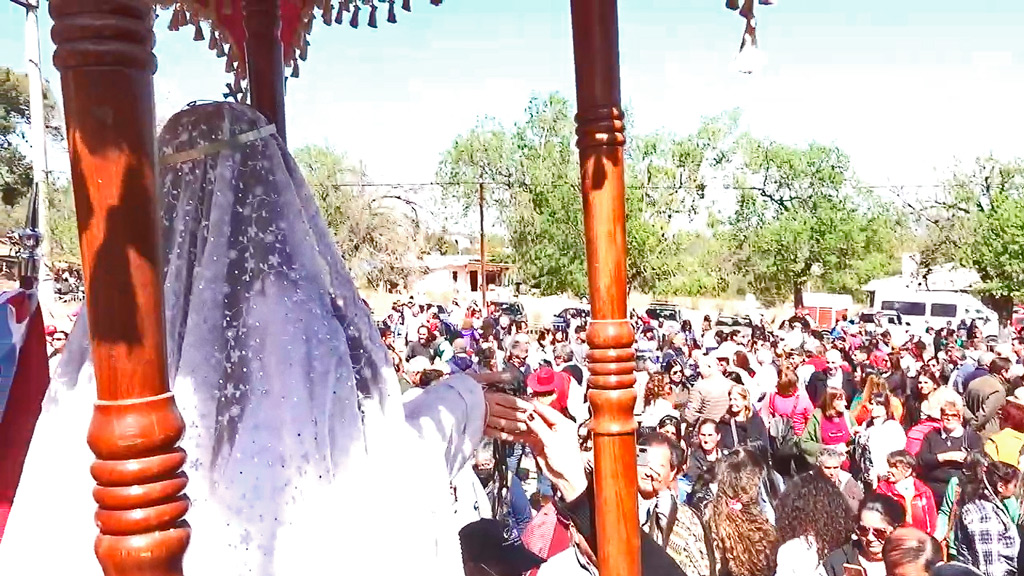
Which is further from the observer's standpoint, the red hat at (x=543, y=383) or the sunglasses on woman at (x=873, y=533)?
the red hat at (x=543, y=383)

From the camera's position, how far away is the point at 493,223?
32.5 meters

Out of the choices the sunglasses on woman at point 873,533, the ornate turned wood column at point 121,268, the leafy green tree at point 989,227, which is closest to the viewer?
the ornate turned wood column at point 121,268

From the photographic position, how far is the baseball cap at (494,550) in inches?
104

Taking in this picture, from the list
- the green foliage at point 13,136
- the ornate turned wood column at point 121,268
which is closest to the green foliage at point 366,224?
the green foliage at point 13,136

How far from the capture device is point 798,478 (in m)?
4.54

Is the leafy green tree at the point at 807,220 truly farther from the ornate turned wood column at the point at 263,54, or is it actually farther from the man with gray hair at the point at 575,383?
the ornate turned wood column at the point at 263,54

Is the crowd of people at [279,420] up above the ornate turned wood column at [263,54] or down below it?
below

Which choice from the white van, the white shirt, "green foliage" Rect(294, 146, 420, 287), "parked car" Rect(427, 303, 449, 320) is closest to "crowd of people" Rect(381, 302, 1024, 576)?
the white shirt

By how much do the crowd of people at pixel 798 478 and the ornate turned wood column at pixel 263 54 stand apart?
0.91 meters

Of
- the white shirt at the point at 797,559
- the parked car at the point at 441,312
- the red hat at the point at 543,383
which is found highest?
the red hat at the point at 543,383

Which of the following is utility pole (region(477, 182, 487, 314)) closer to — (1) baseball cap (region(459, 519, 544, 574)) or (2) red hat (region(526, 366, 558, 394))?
(2) red hat (region(526, 366, 558, 394))

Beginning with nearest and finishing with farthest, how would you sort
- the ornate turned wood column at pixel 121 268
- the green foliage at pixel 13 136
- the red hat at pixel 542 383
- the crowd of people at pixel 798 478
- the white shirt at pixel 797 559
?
the ornate turned wood column at pixel 121 268, the crowd of people at pixel 798 478, the white shirt at pixel 797 559, the red hat at pixel 542 383, the green foliage at pixel 13 136

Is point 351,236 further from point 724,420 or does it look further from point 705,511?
point 705,511

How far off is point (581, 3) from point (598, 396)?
0.95 m
